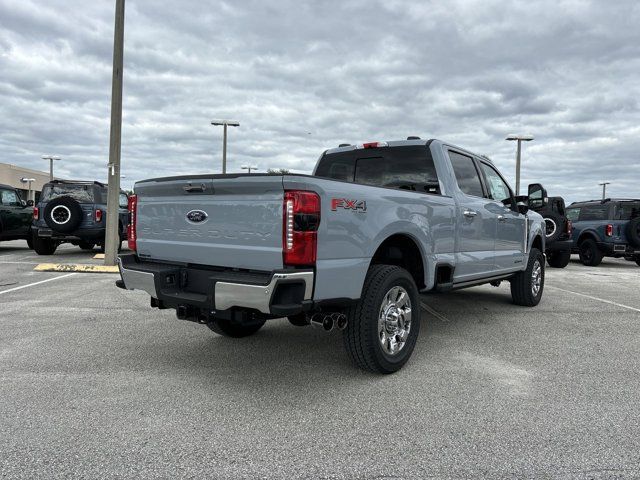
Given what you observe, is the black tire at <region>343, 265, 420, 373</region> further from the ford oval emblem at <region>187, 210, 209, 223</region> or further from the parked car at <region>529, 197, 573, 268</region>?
the parked car at <region>529, 197, 573, 268</region>

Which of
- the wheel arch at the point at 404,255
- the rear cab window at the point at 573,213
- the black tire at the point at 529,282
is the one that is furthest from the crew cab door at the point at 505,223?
the rear cab window at the point at 573,213

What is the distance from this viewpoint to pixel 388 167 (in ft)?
17.0

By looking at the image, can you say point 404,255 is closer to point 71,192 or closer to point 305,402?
point 305,402

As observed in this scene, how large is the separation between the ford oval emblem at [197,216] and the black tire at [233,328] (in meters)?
1.32

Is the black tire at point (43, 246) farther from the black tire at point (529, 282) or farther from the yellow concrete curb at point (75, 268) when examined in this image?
the black tire at point (529, 282)

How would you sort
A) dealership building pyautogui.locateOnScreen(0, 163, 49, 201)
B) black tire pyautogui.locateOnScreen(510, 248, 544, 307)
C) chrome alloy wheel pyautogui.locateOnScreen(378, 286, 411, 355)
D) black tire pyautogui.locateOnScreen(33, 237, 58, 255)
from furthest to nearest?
1. dealership building pyautogui.locateOnScreen(0, 163, 49, 201)
2. black tire pyautogui.locateOnScreen(33, 237, 58, 255)
3. black tire pyautogui.locateOnScreen(510, 248, 544, 307)
4. chrome alloy wheel pyautogui.locateOnScreen(378, 286, 411, 355)

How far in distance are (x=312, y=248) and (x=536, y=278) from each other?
17.2 feet

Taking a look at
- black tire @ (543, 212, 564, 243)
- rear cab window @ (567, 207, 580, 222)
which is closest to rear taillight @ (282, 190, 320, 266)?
black tire @ (543, 212, 564, 243)

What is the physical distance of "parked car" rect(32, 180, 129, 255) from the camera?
11.8 metres

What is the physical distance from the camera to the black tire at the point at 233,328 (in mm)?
4738

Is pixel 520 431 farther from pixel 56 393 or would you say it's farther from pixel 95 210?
pixel 95 210

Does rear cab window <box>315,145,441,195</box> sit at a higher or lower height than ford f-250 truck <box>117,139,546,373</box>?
higher

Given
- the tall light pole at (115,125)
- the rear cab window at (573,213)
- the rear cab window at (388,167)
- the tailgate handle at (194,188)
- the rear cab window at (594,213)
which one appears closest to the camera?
the tailgate handle at (194,188)

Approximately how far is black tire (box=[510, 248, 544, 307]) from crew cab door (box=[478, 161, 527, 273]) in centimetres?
42
